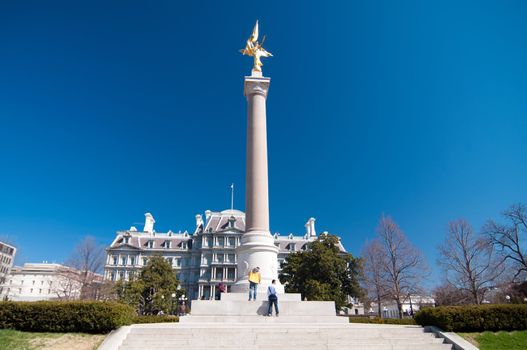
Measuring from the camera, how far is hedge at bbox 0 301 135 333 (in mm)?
12570

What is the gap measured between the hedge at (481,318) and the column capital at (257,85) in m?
16.1

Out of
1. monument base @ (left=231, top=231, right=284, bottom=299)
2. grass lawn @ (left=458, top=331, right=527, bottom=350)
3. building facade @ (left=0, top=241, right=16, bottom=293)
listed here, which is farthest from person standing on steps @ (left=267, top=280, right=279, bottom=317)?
building facade @ (left=0, top=241, right=16, bottom=293)

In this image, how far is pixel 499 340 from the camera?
13164mm

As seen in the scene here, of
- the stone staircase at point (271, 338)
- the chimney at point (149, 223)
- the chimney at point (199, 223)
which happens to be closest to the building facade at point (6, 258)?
the chimney at point (149, 223)

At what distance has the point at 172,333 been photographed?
12234 mm

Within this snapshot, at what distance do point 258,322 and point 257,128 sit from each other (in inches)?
463

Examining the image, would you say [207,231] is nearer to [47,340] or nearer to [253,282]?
[253,282]

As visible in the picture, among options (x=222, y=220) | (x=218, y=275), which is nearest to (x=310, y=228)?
(x=222, y=220)

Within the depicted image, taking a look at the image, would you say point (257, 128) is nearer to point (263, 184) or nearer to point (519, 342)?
point (263, 184)

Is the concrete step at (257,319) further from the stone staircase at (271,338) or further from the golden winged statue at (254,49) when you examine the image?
the golden winged statue at (254,49)

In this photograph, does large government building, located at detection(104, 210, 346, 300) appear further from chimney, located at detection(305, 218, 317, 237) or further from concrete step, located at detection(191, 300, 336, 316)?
concrete step, located at detection(191, 300, 336, 316)

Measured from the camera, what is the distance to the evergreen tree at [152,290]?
38.7 meters

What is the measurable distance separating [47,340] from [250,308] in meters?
8.09

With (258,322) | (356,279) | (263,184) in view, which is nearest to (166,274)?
(356,279)
